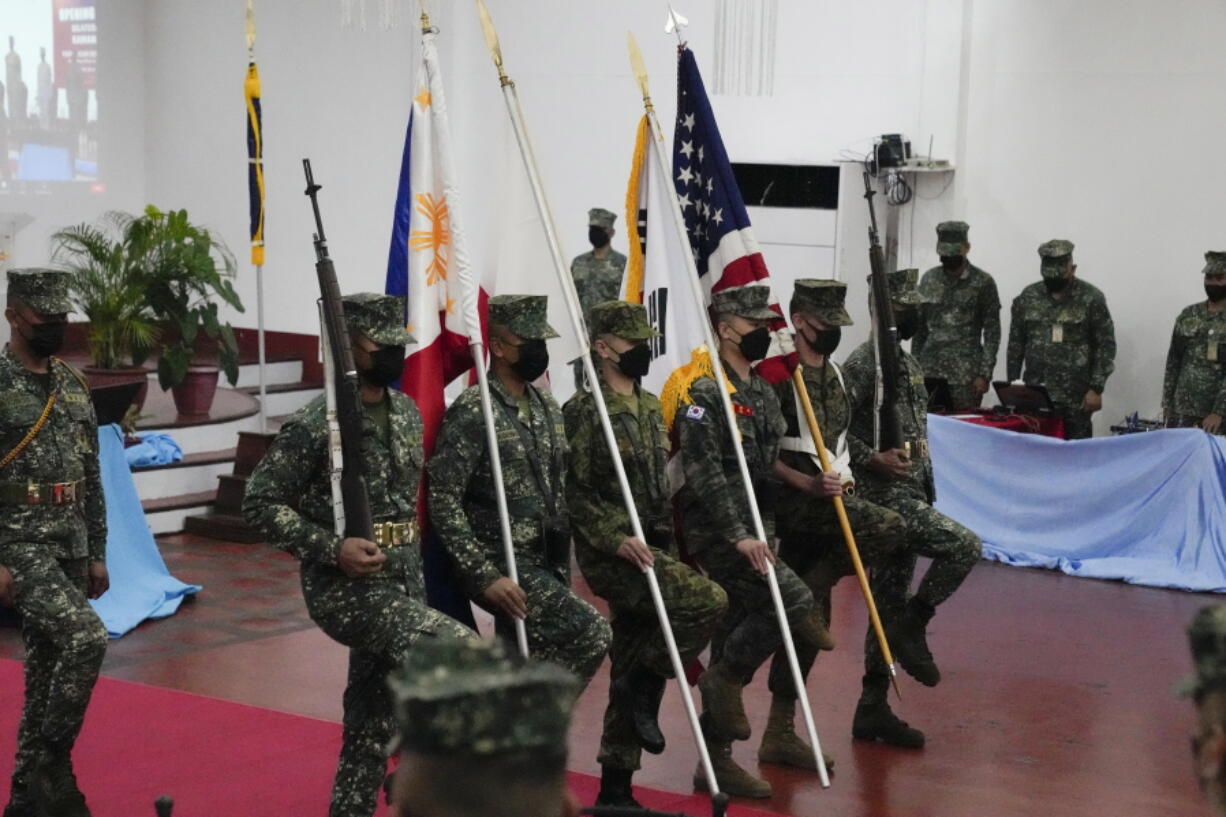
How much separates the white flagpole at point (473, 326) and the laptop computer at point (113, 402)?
3299mm

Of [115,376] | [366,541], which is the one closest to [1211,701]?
[366,541]

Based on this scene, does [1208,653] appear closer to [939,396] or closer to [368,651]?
[368,651]

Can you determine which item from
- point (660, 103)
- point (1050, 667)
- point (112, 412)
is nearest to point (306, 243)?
point (660, 103)

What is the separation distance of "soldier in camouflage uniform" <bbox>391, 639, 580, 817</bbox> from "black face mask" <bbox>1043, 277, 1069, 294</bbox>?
963 centimetres

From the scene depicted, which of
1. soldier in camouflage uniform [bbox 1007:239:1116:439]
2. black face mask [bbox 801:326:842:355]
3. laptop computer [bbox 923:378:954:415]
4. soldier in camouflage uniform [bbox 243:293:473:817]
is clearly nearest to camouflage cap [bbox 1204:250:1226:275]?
soldier in camouflage uniform [bbox 1007:239:1116:439]

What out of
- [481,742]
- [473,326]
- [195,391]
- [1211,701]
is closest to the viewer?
[1211,701]

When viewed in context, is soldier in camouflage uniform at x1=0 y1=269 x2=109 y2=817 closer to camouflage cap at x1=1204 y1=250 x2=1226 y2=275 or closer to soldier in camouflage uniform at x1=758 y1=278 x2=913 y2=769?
soldier in camouflage uniform at x1=758 y1=278 x2=913 y2=769

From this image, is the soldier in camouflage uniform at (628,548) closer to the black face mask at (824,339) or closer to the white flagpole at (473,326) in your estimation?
the white flagpole at (473,326)

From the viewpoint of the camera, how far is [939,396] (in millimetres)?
10898

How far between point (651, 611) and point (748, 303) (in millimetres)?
1202

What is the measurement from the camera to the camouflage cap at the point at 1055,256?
1080 centimetres

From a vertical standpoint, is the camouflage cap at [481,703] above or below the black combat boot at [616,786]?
above

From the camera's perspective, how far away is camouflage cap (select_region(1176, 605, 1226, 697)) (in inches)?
63.6

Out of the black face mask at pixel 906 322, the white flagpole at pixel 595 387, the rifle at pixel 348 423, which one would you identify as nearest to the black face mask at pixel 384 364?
the rifle at pixel 348 423
